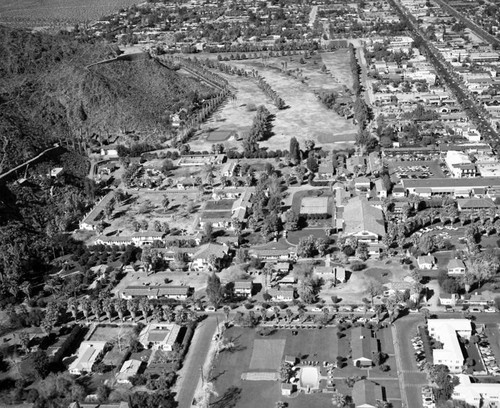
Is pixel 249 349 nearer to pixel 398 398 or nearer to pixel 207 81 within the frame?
pixel 398 398

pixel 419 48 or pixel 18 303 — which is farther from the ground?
pixel 419 48

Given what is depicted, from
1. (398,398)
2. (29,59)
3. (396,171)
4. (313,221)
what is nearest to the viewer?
(398,398)

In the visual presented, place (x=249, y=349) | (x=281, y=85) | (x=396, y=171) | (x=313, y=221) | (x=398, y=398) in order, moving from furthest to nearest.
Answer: (x=281, y=85)
(x=396, y=171)
(x=313, y=221)
(x=249, y=349)
(x=398, y=398)

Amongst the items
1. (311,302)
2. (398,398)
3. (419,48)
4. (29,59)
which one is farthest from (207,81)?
(398,398)

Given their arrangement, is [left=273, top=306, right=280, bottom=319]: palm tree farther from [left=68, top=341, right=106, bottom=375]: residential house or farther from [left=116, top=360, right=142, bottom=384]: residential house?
[left=68, top=341, right=106, bottom=375]: residential house

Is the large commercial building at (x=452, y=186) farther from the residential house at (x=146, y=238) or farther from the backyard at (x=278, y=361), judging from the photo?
the residential house at (x=146, y=238)

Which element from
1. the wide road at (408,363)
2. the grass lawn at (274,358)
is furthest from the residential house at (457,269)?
the grass lawn at (274,358)
